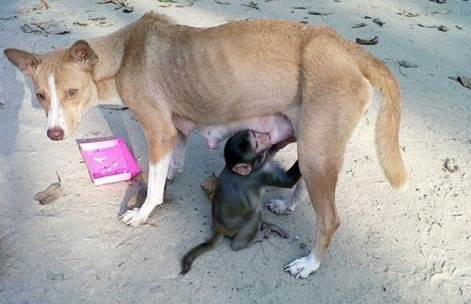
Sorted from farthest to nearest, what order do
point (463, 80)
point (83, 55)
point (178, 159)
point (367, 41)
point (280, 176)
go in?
1. point (367, 41)
2. point (463, 80)
3. point (178, 159)
4. point (280, 176)
5. point (83, 55)

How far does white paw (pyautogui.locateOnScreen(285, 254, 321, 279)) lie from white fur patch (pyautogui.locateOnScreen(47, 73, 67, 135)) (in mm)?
1638

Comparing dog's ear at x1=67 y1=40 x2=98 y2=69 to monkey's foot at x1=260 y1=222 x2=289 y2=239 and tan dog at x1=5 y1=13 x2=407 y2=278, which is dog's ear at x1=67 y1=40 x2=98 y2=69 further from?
monkey's foot at x1=260 y1=222 x2=289 y2=239

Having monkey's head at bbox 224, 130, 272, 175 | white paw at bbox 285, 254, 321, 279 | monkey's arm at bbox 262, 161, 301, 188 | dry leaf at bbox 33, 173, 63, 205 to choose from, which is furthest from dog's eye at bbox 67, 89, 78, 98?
white paw at bbox 285, 254, 321, 279

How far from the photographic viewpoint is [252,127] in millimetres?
3229

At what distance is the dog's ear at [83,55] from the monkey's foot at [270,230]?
1.53 metres

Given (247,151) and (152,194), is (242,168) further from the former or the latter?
(152,194)

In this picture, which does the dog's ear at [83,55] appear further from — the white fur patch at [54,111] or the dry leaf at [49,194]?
the dry leaf at [49,194]

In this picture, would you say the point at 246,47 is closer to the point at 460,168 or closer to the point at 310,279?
the point at 310,279

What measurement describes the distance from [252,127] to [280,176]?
1.20 ft

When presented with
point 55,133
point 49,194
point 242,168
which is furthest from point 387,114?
point 49,194

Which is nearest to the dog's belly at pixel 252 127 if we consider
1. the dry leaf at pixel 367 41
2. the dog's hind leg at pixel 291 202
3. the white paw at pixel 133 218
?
the dog's hind leg at pixel 291 202

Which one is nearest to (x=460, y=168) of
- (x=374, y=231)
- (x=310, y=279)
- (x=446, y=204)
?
(x=446, y=204)

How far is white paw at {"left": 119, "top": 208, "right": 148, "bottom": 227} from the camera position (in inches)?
132

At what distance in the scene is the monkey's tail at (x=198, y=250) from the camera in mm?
3012
